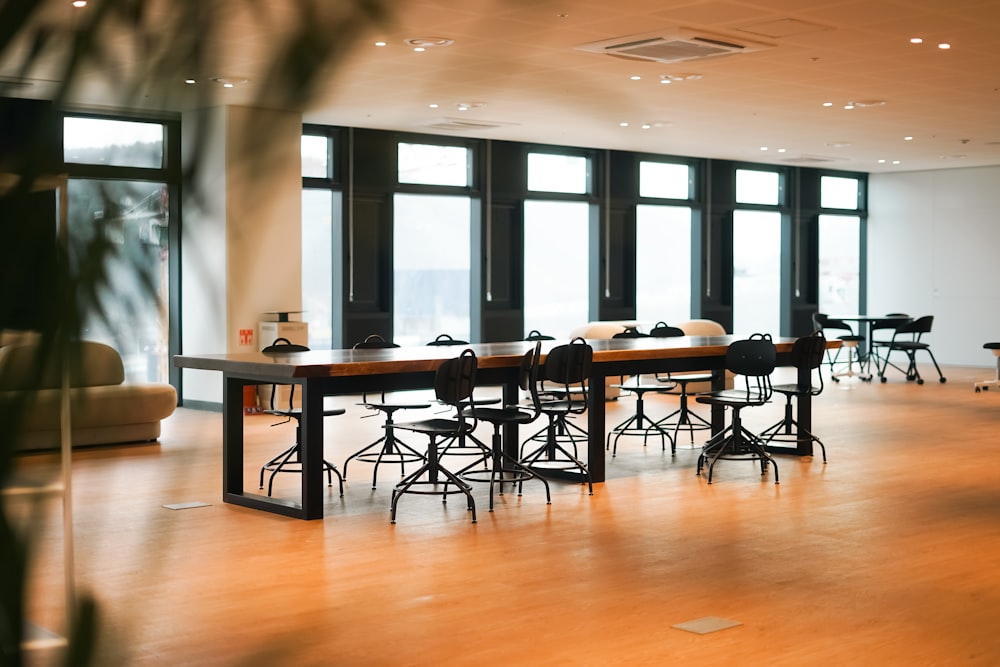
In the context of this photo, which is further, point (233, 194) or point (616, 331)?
point (616, 331)

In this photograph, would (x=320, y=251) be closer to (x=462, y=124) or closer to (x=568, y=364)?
(x=462, y=124)

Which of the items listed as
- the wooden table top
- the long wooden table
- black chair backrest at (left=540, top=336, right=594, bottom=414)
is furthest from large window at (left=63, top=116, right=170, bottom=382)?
black chair backrest at (left=540, top=336, right=594, bottom=414)

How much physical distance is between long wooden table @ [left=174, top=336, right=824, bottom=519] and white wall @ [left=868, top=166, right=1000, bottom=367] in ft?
38.2

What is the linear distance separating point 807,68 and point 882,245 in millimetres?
9904

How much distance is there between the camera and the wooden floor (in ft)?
12.7

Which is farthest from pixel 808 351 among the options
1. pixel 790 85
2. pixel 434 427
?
pixel 790 85

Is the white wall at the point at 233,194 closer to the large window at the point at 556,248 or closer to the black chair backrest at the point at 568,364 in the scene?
the black chair backrest at the point at 568,364

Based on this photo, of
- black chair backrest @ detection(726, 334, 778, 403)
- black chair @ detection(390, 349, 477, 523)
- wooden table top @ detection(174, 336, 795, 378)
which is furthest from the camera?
black chair backrest @ detection(726, 334, 778, 403)

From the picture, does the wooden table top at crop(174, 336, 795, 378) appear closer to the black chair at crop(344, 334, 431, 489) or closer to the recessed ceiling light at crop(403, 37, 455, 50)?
the black chair at crop(344, 334, 431, 489)

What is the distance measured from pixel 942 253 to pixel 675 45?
11.2 m

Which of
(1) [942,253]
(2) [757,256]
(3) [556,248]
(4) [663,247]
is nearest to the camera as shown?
(3) [556,248]

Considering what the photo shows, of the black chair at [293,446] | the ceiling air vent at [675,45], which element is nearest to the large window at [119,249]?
the black chair at [293,446]

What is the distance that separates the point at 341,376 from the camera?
592 centimetres

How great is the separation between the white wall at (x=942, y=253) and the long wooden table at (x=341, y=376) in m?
11.6
